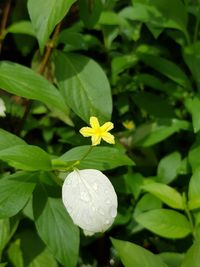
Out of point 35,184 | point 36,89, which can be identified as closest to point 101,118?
point 36,89

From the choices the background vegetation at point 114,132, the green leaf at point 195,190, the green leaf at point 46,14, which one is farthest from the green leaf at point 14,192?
the green leaf at point 195,190

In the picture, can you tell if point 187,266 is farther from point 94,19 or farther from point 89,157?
point 94,19

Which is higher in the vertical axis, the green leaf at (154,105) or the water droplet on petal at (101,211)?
the water droplet on petal at (101,211)

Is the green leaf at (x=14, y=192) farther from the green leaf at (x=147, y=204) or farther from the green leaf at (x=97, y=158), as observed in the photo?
the green leaf at (x=147, y=204)

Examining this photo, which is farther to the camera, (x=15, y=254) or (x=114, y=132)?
(x=114, y=132)

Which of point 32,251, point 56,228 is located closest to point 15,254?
point 32,251

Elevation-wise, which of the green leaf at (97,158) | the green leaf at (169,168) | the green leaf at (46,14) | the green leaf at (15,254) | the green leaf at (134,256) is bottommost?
the green leaf at (15,254)

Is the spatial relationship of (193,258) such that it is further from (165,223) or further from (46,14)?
(46,14)
